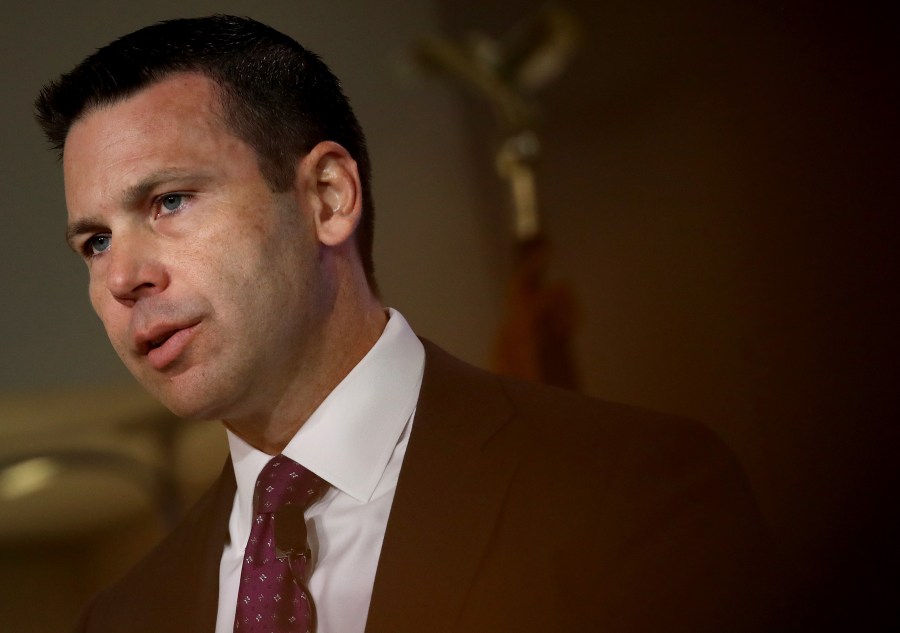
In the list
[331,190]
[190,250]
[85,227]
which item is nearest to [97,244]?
[85,227]

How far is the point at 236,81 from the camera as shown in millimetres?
1010

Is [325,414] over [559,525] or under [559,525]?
over

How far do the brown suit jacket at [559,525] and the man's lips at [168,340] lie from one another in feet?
0.81

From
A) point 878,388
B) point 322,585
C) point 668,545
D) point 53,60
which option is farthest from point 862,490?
point 53,60

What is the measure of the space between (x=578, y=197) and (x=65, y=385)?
0.68 metres

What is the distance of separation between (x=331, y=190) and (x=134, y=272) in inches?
9.0

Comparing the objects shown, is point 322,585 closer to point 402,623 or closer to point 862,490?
point 402,623

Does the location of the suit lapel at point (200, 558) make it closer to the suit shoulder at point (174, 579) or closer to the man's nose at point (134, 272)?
the suit shoulder at point (174, 579)

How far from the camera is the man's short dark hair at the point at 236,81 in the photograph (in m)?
0.99

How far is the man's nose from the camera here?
3.01ft

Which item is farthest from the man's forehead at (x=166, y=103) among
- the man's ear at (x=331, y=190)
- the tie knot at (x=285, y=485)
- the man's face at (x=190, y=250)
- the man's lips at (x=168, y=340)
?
the tie knot at (x=285, y=485)

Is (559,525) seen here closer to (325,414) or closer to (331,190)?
(325,414)

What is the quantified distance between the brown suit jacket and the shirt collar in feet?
0.11

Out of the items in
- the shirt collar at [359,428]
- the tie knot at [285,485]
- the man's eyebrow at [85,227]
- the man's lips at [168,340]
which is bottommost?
the tie knot at [285,485]
